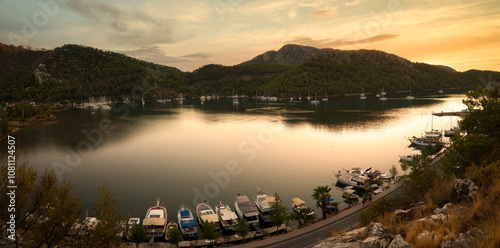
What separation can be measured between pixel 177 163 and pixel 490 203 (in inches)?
2493

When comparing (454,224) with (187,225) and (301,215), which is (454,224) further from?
(187,225)

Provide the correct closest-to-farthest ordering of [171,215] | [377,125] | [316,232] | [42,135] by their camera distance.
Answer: [316,232] < [171,215] < [42,135] < [377,125]

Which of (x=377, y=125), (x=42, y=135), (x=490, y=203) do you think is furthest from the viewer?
(x=377, y=125)

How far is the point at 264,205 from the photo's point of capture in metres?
40.6

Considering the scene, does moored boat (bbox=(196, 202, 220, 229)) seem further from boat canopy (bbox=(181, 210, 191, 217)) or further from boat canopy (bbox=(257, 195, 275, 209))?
boat canopy (bbox=(257, 195, 275, 209))

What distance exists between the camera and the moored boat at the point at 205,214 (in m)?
36.5

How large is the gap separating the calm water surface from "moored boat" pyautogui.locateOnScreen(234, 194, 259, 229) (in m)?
4.00

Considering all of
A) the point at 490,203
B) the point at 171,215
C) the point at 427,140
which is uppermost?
the point at 490,203

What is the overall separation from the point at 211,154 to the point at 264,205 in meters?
39.5

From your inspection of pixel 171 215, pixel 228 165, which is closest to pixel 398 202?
pixel 171 215

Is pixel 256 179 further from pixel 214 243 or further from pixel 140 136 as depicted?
pixel 140 136

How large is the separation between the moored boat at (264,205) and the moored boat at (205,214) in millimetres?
6828

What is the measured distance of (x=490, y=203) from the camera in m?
14.1

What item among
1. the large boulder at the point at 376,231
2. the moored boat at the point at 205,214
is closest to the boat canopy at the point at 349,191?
the moored boat at the point at 205,214
